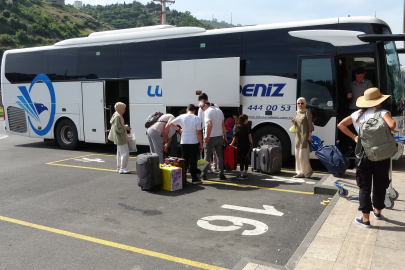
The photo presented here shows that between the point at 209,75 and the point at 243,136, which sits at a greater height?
the point at 209,75

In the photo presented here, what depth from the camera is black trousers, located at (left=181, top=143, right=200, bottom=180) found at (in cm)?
807

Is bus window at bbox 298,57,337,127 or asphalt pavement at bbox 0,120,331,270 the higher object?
bus window at bbox 298,57,337,127

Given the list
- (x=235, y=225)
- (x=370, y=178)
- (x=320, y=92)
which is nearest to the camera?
(x=370, y=178)

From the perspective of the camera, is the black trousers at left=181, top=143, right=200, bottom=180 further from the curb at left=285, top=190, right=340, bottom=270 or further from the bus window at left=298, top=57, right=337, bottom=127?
the curb at left=285, top=190, right=340, bottom=270

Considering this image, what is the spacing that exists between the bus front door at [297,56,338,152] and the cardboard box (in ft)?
11.8

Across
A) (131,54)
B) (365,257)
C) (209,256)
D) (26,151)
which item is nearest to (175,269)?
(209,256)

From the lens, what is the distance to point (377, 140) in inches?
184

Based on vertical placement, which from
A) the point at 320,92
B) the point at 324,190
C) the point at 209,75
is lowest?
the point at 324,190

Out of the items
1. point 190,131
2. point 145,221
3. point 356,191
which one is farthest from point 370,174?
point 190,131

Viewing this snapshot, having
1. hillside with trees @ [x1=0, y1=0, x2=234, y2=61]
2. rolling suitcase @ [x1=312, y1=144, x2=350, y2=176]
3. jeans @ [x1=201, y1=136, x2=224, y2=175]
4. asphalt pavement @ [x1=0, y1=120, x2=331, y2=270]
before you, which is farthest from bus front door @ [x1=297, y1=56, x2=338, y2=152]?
hillside with trees @ [x1=0, y1=0, x2=234, y2=61]

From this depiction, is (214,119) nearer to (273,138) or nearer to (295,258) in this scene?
(273,138)

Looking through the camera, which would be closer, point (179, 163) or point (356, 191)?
point (356, 191)

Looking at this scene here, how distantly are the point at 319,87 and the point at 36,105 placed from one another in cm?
1026

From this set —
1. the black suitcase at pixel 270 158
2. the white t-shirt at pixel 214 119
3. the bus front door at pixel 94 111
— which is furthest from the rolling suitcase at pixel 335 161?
the bus front door at pixel 94 111
